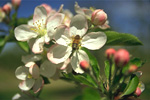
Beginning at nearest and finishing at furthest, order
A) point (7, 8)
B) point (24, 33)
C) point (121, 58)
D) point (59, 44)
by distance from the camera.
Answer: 1. point (121, 58)
2. point (59, 44)
3. point (24, 33)
4. point (7, 8)

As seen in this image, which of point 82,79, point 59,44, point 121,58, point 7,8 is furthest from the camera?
point 7,8

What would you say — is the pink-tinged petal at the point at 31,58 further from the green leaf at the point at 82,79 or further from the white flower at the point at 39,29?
the green leaf at the point at 82,79

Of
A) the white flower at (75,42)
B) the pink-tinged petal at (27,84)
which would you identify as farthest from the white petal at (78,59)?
the pink-tinged petal at (27,84)

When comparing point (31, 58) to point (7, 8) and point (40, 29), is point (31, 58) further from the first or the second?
point (7, 8)

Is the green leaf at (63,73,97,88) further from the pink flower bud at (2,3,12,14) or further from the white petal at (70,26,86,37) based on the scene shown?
the pink flower bud at (2,3,12,14)

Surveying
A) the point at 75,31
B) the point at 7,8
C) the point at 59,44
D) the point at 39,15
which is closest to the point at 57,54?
the point at 59,44

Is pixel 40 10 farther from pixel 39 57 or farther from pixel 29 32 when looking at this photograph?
pixel 39 57
